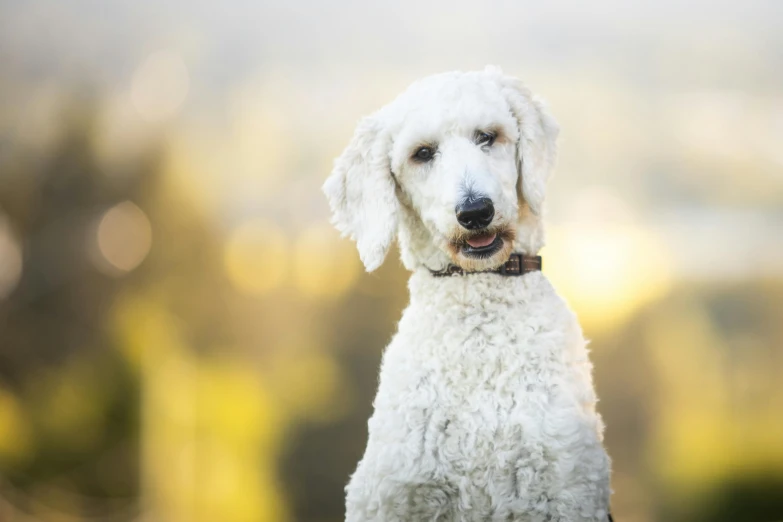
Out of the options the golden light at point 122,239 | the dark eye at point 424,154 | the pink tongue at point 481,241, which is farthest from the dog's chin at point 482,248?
the golden light at point 122,239

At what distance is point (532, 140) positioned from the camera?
7.14ft

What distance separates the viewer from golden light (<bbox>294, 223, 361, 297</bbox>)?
3.09 meters

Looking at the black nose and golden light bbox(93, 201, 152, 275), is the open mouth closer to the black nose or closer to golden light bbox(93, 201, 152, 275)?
the black nose

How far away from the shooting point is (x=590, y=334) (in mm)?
2824

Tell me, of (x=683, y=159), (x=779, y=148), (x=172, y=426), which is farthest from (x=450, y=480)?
(x=779, y=148)

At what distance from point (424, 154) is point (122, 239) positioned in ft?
5.39

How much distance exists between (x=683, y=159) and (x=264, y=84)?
5.76 feet

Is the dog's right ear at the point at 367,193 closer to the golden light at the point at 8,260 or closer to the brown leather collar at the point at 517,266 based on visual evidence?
the brown leather collar at the point at 517,266

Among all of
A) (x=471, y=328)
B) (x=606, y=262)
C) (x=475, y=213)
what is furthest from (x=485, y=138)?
(x=606, y=262)

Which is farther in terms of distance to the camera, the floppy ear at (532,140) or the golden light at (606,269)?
the golden light at (606,269)

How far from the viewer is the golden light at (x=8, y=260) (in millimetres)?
3164

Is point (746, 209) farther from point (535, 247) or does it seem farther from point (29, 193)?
point (29, 193)

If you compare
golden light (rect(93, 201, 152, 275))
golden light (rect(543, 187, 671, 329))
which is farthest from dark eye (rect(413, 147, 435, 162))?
golden light (rect(93, 201, 152, 275))

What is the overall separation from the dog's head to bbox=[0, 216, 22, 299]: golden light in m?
1.67
